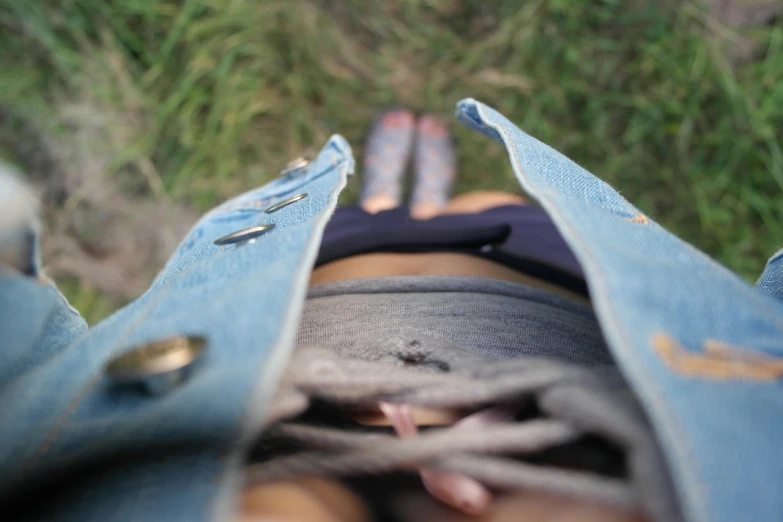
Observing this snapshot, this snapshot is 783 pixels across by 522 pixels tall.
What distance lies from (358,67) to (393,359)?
0.86 m

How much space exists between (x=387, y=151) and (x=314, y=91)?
21 centimetres

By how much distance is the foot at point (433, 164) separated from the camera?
1243 mm

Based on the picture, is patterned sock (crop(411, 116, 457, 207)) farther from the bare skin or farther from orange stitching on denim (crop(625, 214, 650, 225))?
the bare skin

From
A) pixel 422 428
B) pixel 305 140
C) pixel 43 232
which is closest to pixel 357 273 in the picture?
pixel 422 428

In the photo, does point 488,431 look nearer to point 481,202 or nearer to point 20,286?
point 20,286

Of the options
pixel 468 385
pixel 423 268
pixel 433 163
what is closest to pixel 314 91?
pixel 433 163

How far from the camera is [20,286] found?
43cm

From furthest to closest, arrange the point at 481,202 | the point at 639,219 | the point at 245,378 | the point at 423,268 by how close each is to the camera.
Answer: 1. the point at 481,202
2. the point at 423,268
3. the point at 639,219
4. the point at 245,378

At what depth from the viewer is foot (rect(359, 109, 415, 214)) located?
1.25m

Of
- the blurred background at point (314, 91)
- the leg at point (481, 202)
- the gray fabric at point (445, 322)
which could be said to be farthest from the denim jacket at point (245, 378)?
the blurred background at point (314, 91)

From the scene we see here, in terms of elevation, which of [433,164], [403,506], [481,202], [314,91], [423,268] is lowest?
[403,506]

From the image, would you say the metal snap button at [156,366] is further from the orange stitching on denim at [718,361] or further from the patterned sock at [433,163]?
the patterned sock at [433,163]

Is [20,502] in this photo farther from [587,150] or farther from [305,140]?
[587,150]

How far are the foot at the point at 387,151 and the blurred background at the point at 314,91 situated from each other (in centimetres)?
11
